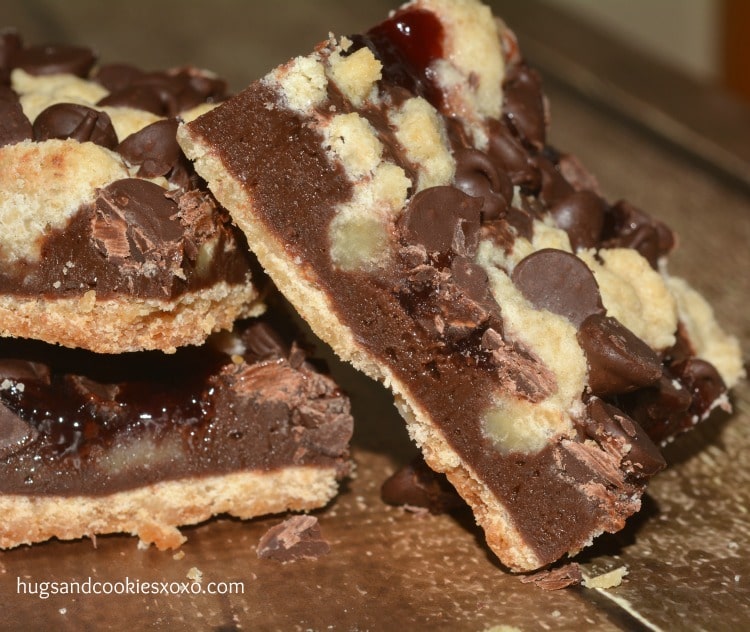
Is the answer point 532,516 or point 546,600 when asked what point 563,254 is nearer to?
point 532,516

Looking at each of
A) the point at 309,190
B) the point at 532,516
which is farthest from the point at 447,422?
the point at 309,190

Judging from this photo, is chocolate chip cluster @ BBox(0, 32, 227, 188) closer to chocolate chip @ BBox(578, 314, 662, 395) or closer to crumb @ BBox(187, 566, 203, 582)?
crumb @ BBox(187, 566, 203, 582)

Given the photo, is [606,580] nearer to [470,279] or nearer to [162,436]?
[470,279]

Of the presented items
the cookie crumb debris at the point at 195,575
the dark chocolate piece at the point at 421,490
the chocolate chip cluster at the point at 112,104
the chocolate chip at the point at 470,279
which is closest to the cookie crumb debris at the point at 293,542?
the cookie crumb debris at the point at 195,575

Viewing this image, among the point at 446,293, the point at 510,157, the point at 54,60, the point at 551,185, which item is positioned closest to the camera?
the point at 446,293

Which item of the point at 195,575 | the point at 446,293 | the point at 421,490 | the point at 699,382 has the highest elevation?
the point at 446,293

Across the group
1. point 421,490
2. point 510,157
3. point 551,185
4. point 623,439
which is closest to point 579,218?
point 551,185

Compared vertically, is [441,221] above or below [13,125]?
above
